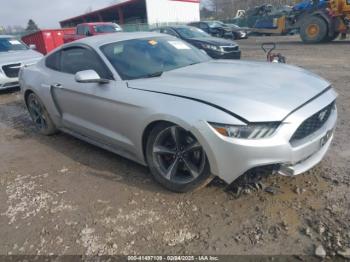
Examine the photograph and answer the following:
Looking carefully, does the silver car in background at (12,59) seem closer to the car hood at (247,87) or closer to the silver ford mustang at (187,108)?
the silver ford mustang at (187,108)

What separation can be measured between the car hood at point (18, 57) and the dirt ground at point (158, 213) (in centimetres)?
553

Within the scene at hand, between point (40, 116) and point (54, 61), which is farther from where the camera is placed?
point (40, 116)

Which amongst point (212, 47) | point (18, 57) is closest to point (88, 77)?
point (18, 57)

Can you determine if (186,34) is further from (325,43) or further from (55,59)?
(325,43)

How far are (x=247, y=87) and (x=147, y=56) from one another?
1.42m

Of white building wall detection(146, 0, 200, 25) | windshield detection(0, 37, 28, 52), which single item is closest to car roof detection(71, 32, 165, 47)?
windshield detection(0, 37, 28, 52)

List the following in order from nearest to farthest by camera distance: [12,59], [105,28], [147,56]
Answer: [147,56], [12,59], [105,28]

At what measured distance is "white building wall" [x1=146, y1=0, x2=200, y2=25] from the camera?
139 ft

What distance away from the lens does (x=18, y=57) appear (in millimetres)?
8953

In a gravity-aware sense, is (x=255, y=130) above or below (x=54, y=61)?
below

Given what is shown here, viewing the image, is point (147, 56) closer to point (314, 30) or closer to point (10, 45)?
point (10, 45)

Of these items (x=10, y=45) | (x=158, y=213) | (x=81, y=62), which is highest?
(x=81, y=62)

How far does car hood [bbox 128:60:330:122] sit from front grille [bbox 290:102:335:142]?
16 centimetres

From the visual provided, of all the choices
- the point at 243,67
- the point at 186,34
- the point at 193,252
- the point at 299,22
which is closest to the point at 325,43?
the point at 299,22
